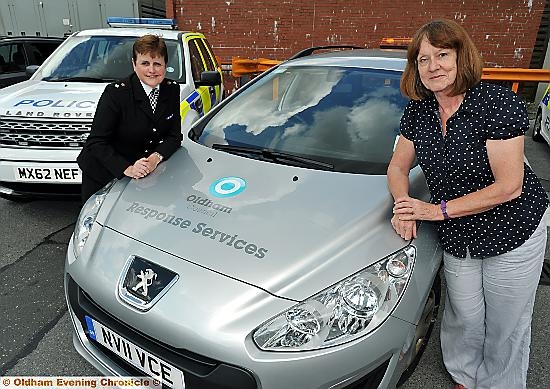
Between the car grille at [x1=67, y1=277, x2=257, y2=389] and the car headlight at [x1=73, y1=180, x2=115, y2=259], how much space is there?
0.70ft

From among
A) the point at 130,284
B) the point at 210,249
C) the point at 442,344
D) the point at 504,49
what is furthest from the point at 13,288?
the point at 504,49

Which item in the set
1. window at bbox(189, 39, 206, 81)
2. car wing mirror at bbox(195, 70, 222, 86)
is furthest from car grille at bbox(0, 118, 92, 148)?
window at bbox(189, 39, 206, 81)

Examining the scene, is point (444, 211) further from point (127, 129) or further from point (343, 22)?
point (343, 22)

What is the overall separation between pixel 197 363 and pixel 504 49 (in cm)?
1076

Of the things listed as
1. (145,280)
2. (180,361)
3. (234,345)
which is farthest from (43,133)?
(234,345)

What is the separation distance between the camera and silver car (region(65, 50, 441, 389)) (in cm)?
147

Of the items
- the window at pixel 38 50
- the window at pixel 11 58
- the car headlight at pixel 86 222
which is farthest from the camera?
the window at pixel 38 50

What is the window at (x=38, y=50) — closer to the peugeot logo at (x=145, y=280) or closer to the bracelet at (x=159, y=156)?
the bracelet at (x=159, y=156)

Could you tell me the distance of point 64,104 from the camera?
3.68 metres

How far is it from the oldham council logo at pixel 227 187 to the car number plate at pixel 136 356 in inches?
28.7

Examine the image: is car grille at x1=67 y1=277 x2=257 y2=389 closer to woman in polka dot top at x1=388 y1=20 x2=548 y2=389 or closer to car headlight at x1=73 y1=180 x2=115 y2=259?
car headlight at x1=73 y1=180 x2=115 y2=259

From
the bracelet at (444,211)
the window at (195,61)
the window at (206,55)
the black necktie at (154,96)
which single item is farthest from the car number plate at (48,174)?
the bracelet at (444,211)

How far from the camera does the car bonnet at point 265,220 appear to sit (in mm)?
1589

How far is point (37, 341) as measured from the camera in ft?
7.93
